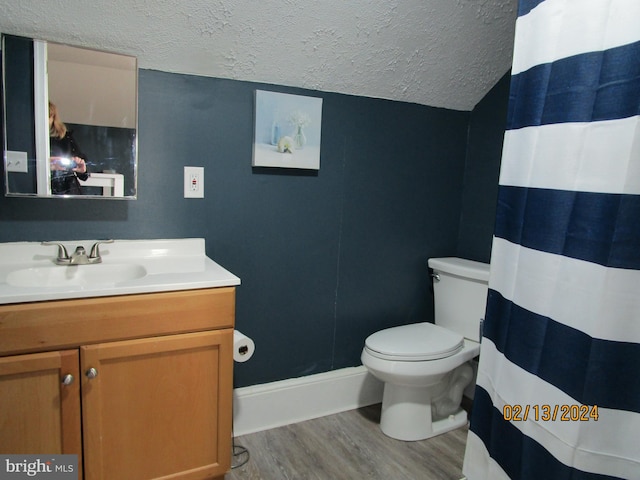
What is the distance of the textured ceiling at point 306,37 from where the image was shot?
1.46 m

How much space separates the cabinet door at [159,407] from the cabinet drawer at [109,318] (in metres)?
0.04

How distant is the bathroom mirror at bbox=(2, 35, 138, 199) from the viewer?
1.48m

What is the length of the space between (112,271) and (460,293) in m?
1.66

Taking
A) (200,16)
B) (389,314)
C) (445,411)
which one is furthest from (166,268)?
(445,411)

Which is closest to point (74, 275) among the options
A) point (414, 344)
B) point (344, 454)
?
point (344, 454)

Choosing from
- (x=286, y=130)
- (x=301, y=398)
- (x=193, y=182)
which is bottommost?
(x=301, y=398)

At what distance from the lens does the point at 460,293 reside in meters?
2.21

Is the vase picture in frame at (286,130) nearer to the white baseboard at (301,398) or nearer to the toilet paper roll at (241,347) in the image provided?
the toilet paper roll at (241,347)

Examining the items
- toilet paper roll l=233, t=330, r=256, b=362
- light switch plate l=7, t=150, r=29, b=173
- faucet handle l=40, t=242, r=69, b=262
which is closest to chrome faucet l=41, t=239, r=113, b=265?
faucet handle l=40, t=242, r=69, b=262

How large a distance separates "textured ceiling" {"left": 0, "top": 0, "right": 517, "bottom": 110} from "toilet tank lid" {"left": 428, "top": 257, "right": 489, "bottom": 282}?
35.7 inches

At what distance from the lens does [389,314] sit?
2.36m

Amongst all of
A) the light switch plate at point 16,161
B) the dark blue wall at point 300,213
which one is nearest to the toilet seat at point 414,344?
the dark blue wall at point 300,213

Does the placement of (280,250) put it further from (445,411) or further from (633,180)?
(633,180)

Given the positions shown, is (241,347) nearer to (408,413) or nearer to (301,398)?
(301,398)
